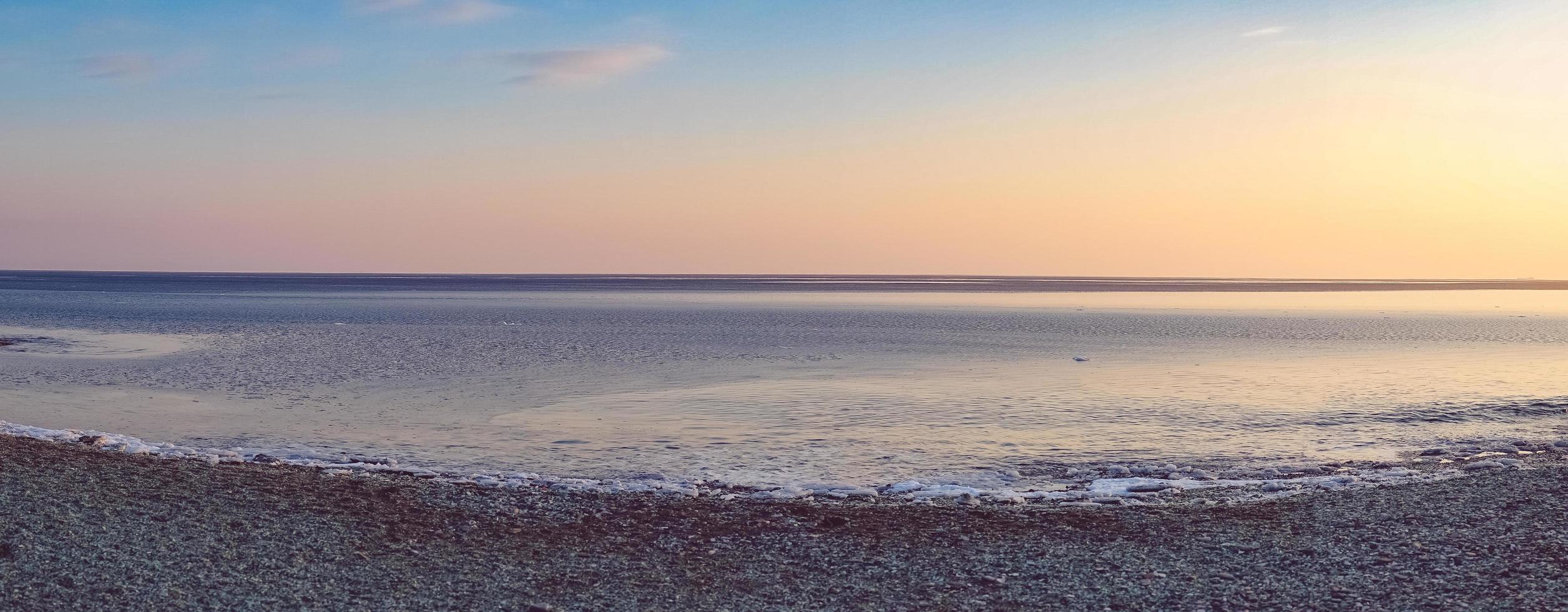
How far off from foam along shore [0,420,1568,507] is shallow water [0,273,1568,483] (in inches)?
24.7

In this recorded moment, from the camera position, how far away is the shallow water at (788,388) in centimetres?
1489

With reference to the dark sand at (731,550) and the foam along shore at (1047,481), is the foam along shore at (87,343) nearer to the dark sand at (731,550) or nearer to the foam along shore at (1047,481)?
the foam along shore at (1047,481)

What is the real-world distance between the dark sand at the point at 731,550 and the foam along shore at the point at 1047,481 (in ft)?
1.74

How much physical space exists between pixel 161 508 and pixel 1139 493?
364 inches

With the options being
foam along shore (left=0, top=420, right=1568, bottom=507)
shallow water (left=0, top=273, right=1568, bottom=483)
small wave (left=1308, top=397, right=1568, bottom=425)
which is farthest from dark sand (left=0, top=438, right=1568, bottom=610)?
small wave (left=1308, top=397, right=1568, bottom=425)

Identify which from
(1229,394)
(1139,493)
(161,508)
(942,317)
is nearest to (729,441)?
(1139,493)

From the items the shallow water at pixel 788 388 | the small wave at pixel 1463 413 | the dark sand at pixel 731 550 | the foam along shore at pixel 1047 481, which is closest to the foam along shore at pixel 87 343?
the shallow water at pixel 788 388

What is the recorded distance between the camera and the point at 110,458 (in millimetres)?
12711

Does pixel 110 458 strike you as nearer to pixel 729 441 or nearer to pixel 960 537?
pixel 729 441

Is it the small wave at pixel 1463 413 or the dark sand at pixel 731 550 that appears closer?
the dark sand at pixel 731 550

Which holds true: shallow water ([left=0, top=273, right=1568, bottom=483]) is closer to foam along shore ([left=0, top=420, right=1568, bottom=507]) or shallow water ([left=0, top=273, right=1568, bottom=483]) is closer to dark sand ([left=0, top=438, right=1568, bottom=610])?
foam along shore ([left=0, top=420, right=1568, bottom=507])

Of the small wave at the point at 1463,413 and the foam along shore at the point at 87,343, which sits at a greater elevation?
the small wave at the point at 1463,413

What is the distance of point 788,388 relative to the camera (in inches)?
849

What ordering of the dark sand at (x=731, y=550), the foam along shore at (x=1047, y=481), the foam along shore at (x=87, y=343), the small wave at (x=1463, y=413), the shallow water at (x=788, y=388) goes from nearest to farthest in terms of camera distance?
the dark sand at (x=731, y=550)
the foam along shore at (x=1047, y=481)
the shallow water at (x=788, y=388)
the small wave at (x=1463, y=413)
the foam along shore at (x=87, y=343)
